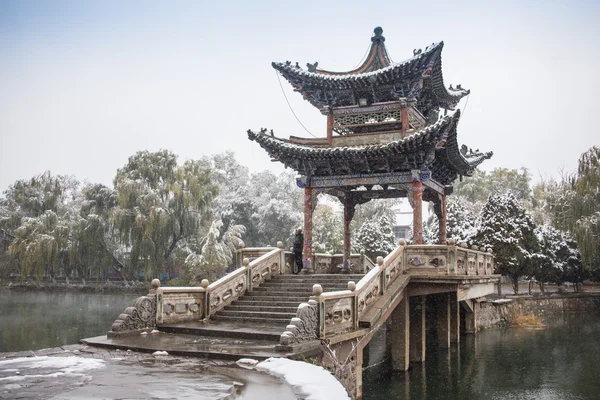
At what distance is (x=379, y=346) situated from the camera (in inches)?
762

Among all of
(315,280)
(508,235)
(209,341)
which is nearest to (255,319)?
(209,341)

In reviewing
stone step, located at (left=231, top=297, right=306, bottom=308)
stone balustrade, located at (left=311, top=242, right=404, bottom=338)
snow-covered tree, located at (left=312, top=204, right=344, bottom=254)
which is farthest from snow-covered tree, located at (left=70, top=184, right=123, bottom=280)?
stone balustrade, located at (left=311, top=242, right=404, bottom=338)

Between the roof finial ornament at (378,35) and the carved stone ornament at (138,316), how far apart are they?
10.00 meters

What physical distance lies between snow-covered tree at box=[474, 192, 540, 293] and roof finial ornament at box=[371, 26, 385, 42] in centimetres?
1379

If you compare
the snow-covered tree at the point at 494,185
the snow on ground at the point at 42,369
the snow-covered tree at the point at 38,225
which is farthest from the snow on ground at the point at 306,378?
the snow-covered tree at the point at 494,185

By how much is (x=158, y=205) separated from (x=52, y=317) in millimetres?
11586

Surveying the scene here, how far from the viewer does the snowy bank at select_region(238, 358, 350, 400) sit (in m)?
6.24

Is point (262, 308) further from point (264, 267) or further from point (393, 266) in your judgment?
point (393, 266)

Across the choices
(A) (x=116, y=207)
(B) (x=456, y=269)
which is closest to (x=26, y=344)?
(B) (x=456, y=269)

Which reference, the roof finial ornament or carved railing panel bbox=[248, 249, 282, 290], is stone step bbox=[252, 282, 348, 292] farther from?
the roof finial ornament

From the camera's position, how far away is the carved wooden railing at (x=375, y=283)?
9.61 m

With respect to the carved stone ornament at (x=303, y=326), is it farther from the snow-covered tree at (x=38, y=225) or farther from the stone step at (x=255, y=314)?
the snow-covered tree at (x=38, y=225)

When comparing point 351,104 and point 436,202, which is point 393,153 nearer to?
point 351,104

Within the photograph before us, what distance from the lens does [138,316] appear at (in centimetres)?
1068
